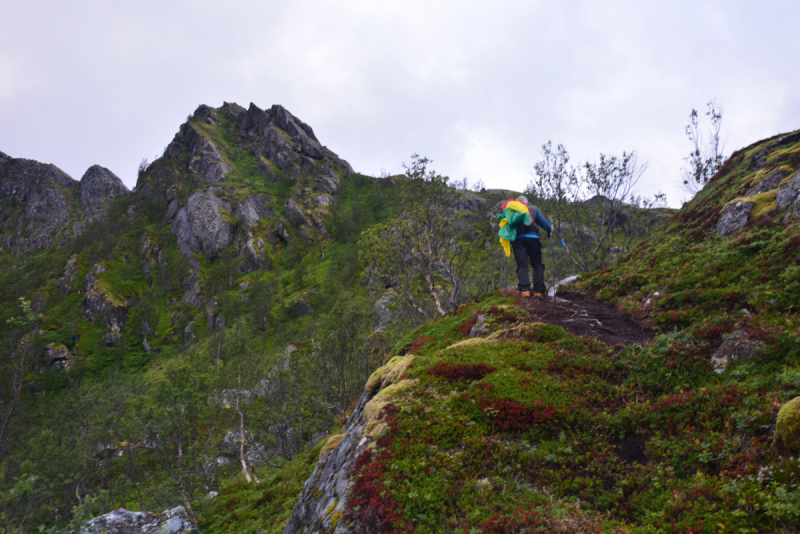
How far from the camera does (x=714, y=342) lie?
7711 mm

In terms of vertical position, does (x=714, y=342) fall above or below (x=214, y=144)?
below

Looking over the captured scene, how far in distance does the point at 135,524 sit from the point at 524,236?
17.4 m

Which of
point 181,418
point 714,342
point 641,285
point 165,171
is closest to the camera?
point 714,342

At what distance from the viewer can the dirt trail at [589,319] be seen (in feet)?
33.6

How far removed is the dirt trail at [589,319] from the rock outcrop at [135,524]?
14.8 m

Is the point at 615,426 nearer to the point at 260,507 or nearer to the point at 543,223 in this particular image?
the point at 543,223

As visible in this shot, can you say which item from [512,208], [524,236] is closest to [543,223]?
[524,236]

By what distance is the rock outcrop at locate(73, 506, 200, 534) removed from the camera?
36.7 ft

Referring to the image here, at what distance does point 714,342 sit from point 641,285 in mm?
6130

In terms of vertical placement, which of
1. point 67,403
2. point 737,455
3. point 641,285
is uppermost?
point 641,285

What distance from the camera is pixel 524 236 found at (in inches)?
557

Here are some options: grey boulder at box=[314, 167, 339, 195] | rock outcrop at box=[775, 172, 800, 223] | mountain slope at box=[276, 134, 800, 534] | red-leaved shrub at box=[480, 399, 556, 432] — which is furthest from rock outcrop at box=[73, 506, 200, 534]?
grey boulder at box=[314, 167, 339, 195]

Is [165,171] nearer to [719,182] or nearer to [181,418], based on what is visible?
[181,418]

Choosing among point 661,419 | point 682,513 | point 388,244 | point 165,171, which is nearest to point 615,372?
point 661,419
